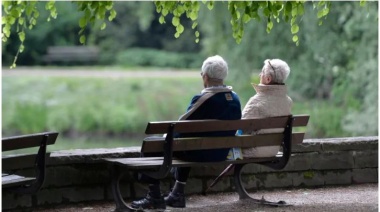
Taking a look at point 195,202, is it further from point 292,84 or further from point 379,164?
point 292,84

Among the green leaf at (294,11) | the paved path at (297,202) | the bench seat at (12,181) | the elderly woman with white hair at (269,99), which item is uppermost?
the green leaf at (294,11)

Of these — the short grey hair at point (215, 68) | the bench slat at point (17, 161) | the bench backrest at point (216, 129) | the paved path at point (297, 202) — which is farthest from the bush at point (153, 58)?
the bench slat at point (17, 161)

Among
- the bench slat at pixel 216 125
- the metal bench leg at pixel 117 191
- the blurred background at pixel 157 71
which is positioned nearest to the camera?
the bench slat at pixel 216 125

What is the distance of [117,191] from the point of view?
6953mm

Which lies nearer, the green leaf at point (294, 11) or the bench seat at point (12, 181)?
the bench seat at point (12, 181)

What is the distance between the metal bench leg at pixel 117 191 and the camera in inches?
274

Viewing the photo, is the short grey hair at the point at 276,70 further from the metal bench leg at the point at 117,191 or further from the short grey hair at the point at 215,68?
the metal bench leg at the point at 117,191

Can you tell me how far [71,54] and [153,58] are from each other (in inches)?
137

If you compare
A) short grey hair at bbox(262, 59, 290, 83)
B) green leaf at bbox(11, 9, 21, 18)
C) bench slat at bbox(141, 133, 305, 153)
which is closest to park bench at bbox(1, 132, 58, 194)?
bench slat at bbox(141, 133, 305, 153)

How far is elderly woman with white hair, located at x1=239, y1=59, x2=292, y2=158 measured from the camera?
7.19 meters

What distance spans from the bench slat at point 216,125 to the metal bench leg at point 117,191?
1.82 ft

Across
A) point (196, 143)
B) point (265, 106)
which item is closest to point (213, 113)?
point (196, 143)

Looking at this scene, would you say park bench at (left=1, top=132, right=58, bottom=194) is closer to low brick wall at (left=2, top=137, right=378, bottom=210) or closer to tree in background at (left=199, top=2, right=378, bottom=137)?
low brick wall at (left=2, top=137, right=378, bottom=210)

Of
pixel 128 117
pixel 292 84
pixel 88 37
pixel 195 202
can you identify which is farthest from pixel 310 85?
pixel 88 37
